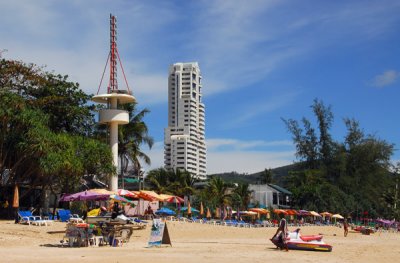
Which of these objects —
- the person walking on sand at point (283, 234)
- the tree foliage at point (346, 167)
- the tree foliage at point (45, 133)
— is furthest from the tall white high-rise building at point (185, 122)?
the person walking on sand at point (283, 234)

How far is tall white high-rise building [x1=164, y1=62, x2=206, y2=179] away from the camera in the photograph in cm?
16538

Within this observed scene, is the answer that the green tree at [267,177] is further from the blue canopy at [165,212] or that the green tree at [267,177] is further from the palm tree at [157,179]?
the blue canopy at [165,212]

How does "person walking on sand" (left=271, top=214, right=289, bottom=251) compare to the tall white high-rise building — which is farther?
the tall white high-rise building

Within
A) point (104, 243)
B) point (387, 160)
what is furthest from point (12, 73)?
point (387, 160)

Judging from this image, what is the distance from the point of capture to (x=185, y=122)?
175 metres

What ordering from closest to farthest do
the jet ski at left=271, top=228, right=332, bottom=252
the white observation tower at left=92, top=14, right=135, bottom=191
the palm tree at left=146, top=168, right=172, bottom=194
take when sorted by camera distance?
the jet ski at left=271, top=228, right=332, bottom=252 < the white observation tower at left=92, top=14, right=135, bottom=191 < the palm tree at left=146, top=168, right=172, bottom=194

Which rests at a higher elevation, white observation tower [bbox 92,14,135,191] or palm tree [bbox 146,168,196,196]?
white observation tower [bbox 92,14,135,191]

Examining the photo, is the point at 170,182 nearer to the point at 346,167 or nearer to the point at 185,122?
the point at 346,167

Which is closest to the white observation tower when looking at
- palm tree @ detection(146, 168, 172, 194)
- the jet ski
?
the jet ski

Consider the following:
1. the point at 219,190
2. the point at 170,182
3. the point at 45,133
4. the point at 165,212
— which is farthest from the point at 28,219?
the point at 170,182

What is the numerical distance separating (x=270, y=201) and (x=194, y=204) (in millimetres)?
22832

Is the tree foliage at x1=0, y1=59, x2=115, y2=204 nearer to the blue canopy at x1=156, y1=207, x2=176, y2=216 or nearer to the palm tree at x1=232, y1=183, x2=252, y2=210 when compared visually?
the blue canopy at x1=156, y1=207, x2=176, y2=216

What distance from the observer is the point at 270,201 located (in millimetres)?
69500

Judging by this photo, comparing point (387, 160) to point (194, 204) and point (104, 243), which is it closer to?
point (194, 204)
